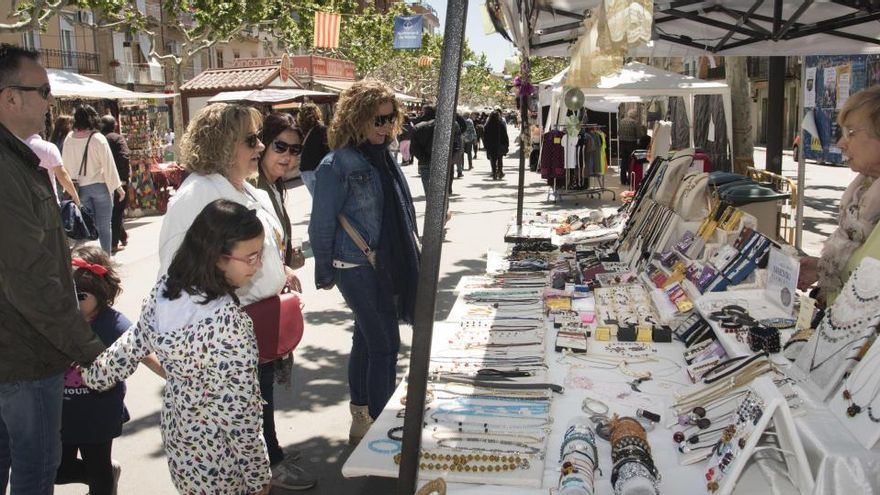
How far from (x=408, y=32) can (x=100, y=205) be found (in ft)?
66.3

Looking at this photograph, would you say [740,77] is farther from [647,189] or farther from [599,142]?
[647,189]

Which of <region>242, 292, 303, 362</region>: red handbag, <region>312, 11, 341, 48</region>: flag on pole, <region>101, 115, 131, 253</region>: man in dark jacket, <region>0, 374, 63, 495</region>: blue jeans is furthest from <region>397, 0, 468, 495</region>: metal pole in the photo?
<region>312, 11, 341, 48</region>: flag on pole

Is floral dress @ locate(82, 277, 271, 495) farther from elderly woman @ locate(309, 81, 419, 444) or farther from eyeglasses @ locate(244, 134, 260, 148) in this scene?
elderly woman @ locate(309, 81, 419, 444)

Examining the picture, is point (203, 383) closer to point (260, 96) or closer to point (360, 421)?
point (360, 421)

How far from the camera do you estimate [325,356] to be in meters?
5.64

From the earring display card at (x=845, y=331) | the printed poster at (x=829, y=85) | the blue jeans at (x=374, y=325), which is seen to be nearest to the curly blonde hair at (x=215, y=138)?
the blue jeans at (x=374, y=325)

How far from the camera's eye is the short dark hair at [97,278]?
2.91 metres

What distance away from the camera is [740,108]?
39.6 feet

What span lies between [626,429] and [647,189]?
4157mm

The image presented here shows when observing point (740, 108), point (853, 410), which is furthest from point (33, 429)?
point (740, 108)

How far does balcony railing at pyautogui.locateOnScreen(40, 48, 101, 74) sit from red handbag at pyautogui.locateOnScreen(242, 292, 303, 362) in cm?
3428

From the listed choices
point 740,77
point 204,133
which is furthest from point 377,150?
point 740,77

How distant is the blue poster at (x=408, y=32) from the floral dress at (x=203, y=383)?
25.2 m

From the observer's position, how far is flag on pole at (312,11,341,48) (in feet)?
71.7
